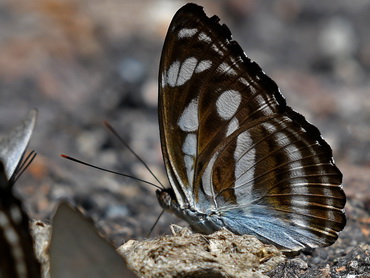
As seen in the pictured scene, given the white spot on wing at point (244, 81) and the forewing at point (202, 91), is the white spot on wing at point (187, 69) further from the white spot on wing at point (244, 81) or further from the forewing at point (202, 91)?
the white spot on wing at point (244, 81)

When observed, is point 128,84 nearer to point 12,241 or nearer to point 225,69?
point 225,69

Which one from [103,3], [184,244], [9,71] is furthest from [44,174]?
[103,3]

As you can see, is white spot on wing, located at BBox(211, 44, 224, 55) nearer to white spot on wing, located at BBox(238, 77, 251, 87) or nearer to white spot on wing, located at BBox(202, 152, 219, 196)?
white spot on wing, located at BBox(238, 77, 251, 87)

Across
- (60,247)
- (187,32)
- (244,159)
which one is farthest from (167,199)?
(60,247)

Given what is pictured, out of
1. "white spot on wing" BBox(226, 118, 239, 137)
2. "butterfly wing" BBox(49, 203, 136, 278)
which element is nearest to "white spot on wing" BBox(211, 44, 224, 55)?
"white spot on wing" BBox(226, 118, 239, 137)

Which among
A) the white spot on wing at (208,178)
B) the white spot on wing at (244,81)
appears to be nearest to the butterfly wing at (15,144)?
the white spot on wing at (208,178)

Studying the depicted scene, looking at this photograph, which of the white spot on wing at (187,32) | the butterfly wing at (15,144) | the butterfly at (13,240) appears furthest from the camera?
the white spot on wing at (187,32)

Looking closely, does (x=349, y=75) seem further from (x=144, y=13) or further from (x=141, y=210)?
(x=141, y=210)
